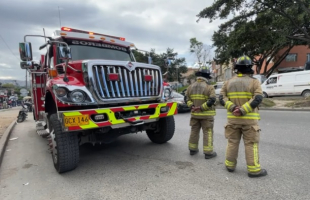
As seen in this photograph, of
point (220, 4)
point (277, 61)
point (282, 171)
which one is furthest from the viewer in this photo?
point (277, 61)

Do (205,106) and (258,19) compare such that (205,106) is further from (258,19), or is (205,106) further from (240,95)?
(258,19)

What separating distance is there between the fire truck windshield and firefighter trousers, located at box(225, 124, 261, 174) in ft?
9.16

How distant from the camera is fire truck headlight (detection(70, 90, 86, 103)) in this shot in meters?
3.14

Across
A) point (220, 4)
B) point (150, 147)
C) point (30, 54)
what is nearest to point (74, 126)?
point (30, 54)

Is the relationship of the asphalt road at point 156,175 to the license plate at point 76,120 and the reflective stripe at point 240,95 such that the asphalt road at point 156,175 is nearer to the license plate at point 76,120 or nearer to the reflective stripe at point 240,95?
the license plate at point 76,120

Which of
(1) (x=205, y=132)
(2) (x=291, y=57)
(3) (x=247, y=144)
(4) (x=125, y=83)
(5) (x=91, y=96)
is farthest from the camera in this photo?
(2) (x=291, y=57)

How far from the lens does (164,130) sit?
4.67 metres

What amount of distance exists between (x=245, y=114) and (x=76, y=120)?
2.32 meters

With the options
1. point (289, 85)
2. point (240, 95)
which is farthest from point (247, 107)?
point (289, 85)

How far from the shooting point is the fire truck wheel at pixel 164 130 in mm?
4595

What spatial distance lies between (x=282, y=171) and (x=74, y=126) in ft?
10.0

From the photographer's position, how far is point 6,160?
14.9ft

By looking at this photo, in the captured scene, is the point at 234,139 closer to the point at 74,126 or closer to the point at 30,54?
the point at 74,126

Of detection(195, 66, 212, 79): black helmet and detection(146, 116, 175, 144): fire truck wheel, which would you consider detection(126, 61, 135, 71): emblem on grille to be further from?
detection(146, 116, 175, 144): fire truck wheel
